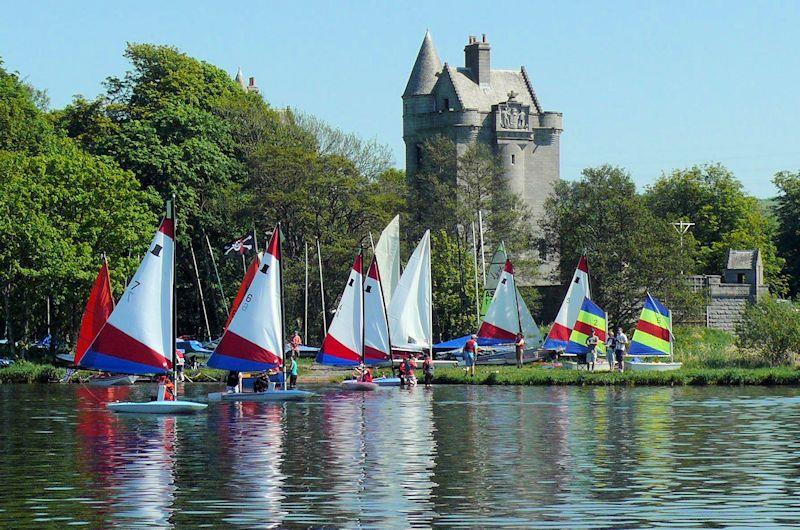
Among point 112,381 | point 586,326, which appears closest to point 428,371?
point 586,326

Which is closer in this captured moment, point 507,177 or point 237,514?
point 237,514

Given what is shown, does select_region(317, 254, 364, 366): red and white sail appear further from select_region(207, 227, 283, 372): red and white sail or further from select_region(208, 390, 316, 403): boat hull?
select_region(207, 227, 283, 372): red and white sail

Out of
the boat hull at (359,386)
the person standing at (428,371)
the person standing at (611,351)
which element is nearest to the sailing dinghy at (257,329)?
the boat hull at (359,386)

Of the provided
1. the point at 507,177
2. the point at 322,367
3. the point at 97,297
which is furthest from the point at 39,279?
the point at 507,177

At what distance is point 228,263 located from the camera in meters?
89.1

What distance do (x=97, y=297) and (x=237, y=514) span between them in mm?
40594

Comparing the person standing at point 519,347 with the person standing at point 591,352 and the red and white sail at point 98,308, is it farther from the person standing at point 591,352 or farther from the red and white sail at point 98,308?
the red and white sail at point 98,308

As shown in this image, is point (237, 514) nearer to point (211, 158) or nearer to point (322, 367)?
point (322, 367)

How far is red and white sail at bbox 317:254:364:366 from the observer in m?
56.7

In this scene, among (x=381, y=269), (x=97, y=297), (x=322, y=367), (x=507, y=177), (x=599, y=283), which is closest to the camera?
(x=97, y=297)

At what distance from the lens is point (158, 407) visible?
43.7 m

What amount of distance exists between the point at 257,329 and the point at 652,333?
76.8 ft

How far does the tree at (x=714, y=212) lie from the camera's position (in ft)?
394

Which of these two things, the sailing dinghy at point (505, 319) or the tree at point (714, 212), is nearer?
the sailing dinghy at point (505, 319)
